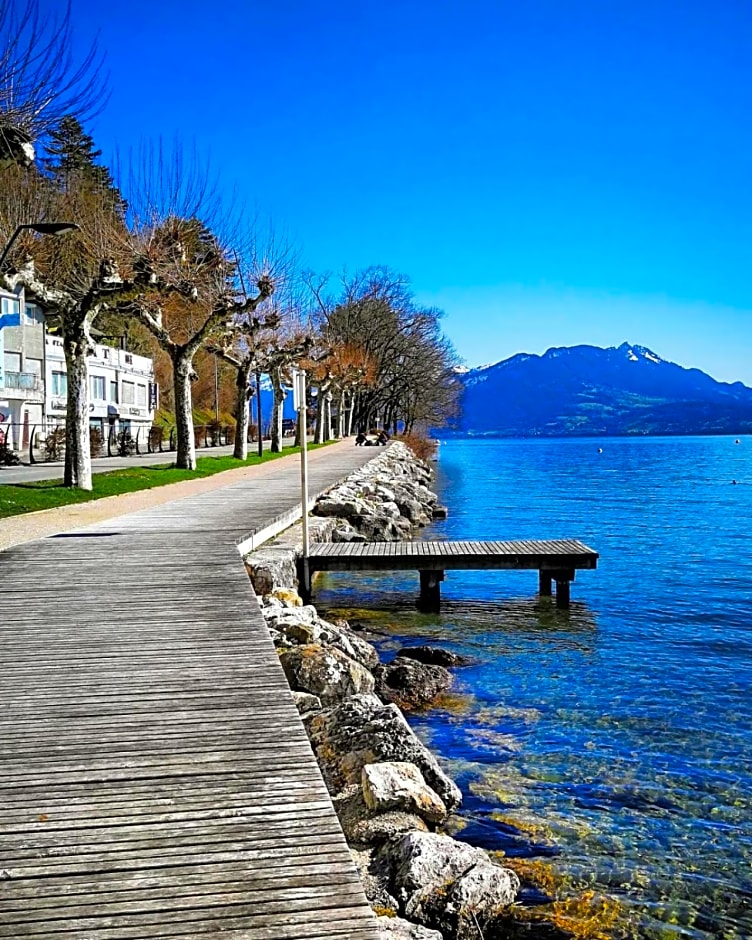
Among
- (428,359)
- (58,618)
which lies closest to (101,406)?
(428,359)

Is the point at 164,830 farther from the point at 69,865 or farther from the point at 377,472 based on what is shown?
the point at 377,472

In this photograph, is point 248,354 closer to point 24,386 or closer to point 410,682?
point 24,386

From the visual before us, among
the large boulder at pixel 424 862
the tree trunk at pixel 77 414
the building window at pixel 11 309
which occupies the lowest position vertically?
the large boulder at pixel 424 862

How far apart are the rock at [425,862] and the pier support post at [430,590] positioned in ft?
32.2

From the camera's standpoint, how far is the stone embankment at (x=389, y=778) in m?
4.98

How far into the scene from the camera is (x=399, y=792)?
622cm

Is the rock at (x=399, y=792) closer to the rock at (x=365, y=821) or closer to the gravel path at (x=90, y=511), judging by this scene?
the rock at (x=365, y=821)

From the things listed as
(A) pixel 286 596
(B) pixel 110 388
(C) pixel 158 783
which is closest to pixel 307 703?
(C) pixel 158 783

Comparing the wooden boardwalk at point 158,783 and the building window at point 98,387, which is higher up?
the building window at point 98,387

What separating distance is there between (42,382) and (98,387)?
18.8 feet

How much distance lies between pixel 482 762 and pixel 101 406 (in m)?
44.2

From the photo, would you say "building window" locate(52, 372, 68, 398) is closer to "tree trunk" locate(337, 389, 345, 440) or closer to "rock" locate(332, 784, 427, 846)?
"tree trunk" locate(337, 389, 345, 440)

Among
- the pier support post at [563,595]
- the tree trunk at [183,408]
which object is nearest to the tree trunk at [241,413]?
the tree trunk at [183,408]

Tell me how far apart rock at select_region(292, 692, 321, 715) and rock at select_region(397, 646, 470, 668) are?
3.58 m
